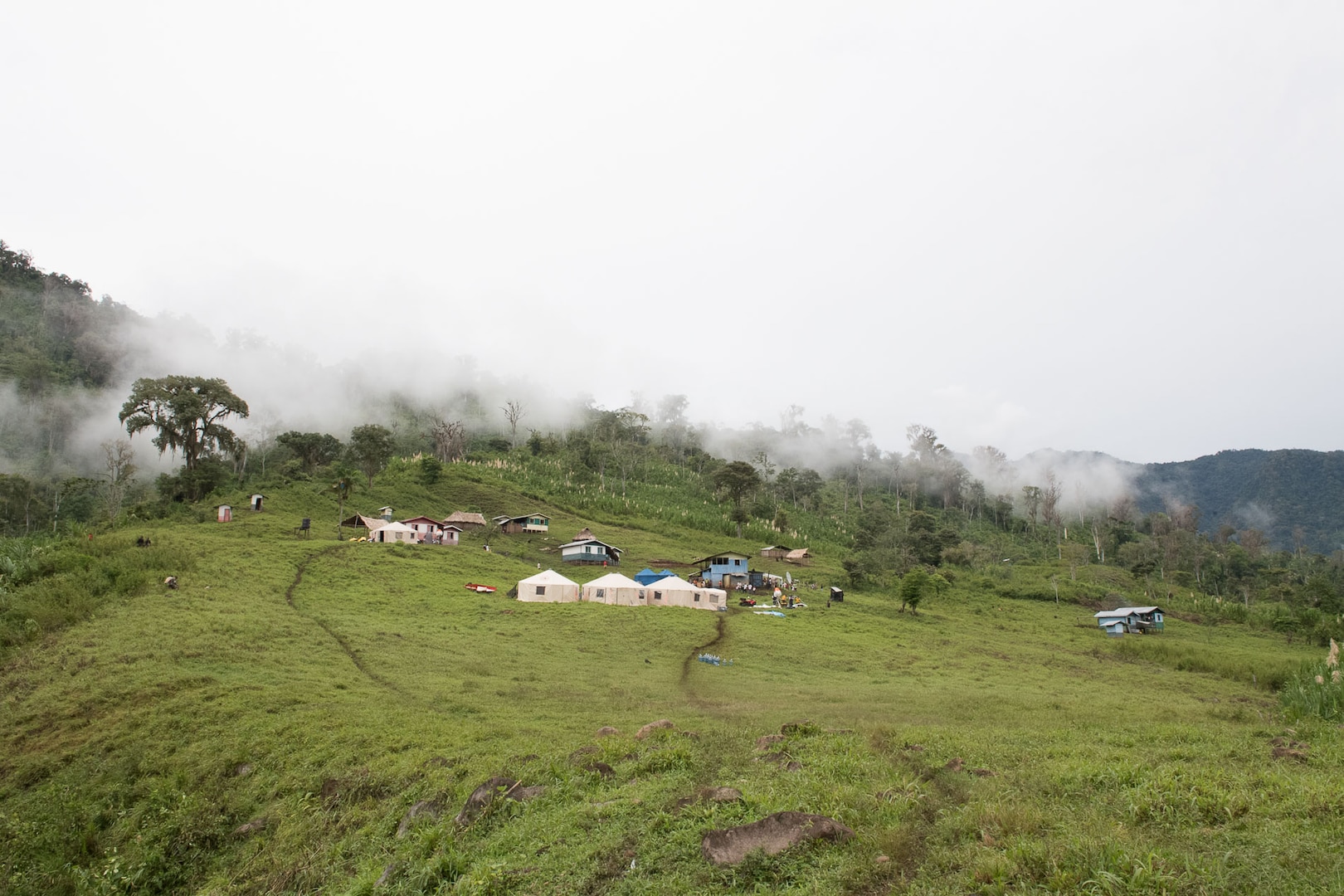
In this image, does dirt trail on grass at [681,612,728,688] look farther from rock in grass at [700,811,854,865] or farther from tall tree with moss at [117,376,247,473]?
tall tree with moss at [117,376,247,473]

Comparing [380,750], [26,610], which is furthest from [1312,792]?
[26,610]

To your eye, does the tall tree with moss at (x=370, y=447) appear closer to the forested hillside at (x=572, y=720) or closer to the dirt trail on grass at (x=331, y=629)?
the forested hillside at (x=572, y=720)

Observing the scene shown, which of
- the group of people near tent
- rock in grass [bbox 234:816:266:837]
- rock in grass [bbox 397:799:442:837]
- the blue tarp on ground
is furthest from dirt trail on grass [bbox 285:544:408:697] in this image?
the blue tarp on ground

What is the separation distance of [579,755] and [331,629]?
21.1 metres

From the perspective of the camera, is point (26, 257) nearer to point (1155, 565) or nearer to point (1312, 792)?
point (1312, 792)

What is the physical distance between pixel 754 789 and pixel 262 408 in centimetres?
11797

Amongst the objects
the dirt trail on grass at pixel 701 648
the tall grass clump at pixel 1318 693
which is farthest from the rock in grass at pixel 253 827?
the tall grass clump at pixel 1318 693

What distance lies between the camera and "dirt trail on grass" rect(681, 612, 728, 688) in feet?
89.6

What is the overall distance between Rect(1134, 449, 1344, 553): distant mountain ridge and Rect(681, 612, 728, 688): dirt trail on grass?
443 feet

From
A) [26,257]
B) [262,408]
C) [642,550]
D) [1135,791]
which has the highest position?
[26,257]

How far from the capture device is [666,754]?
1249 cm

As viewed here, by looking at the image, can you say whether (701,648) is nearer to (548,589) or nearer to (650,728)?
(548,589)

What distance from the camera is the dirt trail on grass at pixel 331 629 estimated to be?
882 inches

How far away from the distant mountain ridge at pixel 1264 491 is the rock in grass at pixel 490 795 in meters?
158
